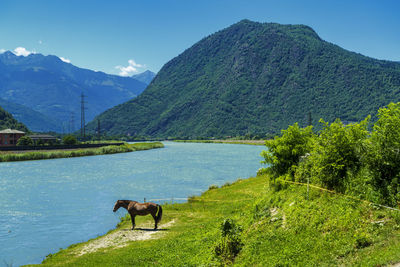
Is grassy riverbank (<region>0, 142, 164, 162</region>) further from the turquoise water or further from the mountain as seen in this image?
the mountain

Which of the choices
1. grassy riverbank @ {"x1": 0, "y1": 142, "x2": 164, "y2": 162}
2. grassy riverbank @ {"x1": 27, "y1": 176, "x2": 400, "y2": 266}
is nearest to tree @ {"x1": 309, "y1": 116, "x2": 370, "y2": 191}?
grassy riverbank @ {"x1": 27, "y1": 176, "x2": 400, "y2": 266}

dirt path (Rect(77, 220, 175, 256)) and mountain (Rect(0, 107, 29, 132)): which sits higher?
mountain (Rect(0, 107, 29, 132))

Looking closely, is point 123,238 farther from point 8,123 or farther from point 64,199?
point 8,123

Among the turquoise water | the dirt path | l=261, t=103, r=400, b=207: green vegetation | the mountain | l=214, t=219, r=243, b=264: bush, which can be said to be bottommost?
the turquoise water

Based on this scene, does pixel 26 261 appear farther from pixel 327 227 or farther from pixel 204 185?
pixel 204 185

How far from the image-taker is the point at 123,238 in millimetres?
19188

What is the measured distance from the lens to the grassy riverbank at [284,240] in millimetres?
9359

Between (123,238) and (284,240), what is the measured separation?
38.6ft

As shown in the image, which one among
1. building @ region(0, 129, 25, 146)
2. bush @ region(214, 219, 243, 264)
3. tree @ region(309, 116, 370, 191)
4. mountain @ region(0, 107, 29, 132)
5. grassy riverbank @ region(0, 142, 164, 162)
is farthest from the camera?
mountain @ region(0, 107, 29, 132)

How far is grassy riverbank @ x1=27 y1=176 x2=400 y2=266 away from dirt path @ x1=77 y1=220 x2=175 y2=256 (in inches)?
17.1

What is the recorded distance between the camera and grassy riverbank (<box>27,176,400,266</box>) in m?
9.36

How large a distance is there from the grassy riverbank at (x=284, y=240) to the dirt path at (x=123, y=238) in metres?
0.43

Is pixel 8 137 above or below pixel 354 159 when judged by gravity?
above

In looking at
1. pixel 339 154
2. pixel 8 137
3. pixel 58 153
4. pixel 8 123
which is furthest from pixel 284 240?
pixel 8 123
